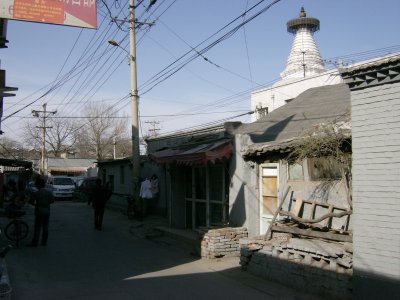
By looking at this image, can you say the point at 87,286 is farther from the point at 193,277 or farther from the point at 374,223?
the point at 374,223

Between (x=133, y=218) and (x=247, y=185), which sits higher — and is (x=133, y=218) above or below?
below

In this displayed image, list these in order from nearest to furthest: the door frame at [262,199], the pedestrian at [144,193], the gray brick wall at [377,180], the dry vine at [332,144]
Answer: the gray brick wall at [377,180], the dry vine at [332,144], the door frame at [262,199], the pedestrian at [144,193]

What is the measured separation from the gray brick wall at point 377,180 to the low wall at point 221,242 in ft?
14.6

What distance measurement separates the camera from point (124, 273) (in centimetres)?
985

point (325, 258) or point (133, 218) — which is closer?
point (325, 258)

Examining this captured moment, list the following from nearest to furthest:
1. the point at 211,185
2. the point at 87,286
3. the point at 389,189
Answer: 1. the point at 389,189
2. the point at 87,286
3. the point at 211,185

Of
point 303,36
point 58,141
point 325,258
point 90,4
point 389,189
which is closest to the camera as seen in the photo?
point 389,189

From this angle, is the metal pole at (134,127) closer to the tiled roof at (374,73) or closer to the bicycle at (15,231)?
the bicycle at (15,231)

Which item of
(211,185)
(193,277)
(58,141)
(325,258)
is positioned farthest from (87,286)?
(58,141)

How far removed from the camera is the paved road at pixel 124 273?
318 inches

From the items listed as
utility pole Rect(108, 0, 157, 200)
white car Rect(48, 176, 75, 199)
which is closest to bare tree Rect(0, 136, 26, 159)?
white car Rect(48, 176, 75, 199)

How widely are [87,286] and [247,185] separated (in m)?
4.74

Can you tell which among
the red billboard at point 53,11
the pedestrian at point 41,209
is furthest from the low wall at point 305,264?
the pedestrian at point 41,209

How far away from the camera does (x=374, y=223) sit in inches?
272
